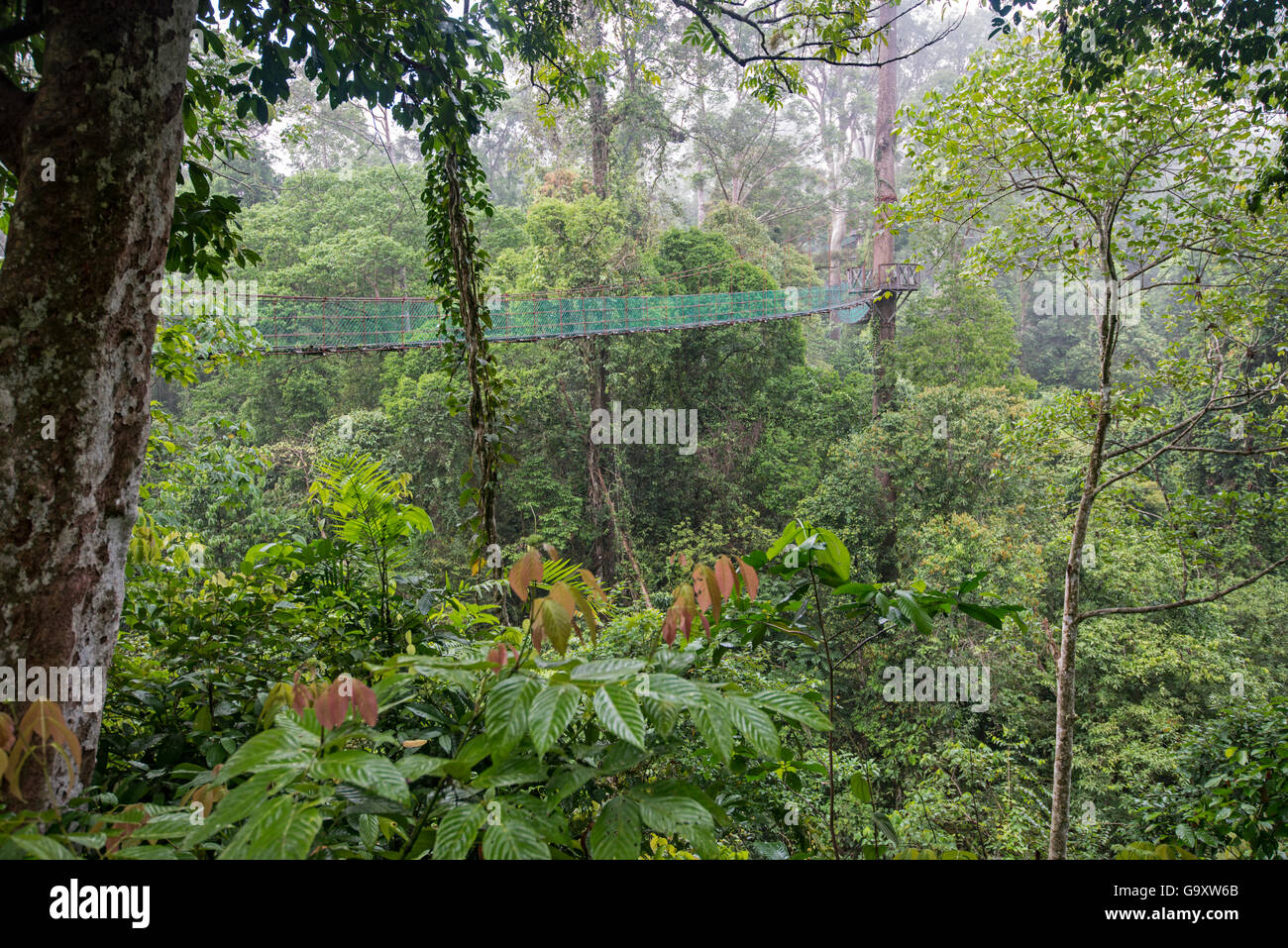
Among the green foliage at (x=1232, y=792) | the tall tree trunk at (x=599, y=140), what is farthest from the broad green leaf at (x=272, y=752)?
the tall tree trunk at (x=599, y=140)

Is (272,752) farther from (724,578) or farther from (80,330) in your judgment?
(80,330)

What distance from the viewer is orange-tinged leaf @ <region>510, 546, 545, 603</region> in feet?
2.32

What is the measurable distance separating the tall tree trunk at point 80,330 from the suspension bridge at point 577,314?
568 cm

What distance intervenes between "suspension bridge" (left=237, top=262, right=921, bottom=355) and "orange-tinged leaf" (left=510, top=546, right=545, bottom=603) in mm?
6229

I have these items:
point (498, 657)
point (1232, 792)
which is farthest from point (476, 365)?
point (1232, 792)

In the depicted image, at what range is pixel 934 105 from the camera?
390 cm

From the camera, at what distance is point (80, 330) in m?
0.91

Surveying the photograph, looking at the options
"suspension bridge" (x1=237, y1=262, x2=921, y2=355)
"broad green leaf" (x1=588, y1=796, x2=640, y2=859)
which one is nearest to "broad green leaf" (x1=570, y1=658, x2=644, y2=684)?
"broad green leaf" (x1=588, y1=796, x2=640, y2=859)

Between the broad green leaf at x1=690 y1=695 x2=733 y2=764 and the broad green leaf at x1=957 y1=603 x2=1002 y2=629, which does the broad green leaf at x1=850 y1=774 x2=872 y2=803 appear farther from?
the broad green leaf at x1=690 y1=695 x2=733 y2=764

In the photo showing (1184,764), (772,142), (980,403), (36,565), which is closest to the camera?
(36,565)

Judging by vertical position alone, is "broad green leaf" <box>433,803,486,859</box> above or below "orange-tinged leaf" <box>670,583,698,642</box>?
below
